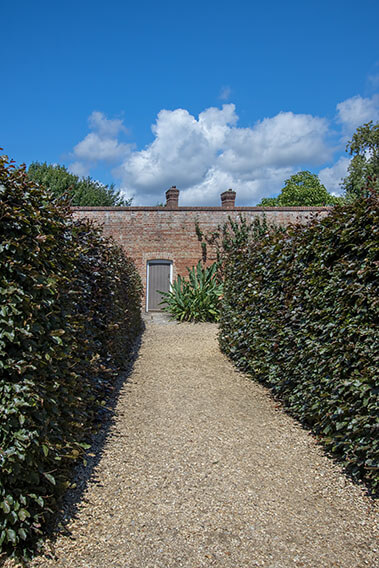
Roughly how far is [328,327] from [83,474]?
2.51 metres

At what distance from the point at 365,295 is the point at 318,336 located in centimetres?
89

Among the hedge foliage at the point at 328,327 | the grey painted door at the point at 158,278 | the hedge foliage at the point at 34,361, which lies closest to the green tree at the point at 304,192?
the grey painted door at the point at 158,278

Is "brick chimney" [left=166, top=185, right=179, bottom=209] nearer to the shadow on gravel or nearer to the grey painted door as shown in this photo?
the grey painted door

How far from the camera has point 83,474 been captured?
11.6 ft

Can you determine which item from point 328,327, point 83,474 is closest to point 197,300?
point 328,327

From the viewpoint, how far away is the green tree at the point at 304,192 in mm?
37188

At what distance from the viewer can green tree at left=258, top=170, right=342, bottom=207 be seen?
3719 centimetres

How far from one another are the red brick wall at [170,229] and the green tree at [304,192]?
22872 millimetres

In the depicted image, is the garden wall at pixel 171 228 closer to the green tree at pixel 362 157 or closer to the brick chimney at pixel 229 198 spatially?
the brick chimney at pixel 229 198

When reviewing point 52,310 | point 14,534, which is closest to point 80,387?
point 52,310

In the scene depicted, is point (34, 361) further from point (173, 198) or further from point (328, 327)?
point (173, 198)

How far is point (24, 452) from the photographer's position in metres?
2.47

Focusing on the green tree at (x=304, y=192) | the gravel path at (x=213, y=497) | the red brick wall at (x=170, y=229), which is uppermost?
the green tree at (x=304, y=192)

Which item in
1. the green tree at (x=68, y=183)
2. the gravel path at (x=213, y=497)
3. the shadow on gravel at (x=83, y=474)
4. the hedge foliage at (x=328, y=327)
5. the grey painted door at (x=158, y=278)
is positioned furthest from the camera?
the green tree at (x=68, y=183)
